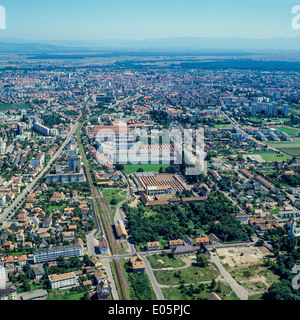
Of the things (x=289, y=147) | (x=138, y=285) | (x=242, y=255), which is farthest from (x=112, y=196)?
(x=289, y=147)

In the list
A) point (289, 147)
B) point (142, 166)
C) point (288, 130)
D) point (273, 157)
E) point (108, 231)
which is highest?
point (288, 130)

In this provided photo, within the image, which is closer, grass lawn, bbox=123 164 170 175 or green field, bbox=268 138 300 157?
grass lawn, bbox=123 164 170 175

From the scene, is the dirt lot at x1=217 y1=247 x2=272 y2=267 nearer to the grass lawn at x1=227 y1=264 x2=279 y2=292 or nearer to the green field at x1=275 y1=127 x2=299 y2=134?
the grass lawn at x1=227 y1=264 x2=279 y2=292

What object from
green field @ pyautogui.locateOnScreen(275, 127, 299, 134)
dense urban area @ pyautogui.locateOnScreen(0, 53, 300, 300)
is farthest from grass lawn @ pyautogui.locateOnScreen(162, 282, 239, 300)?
green field @ pyautogui.locateOnScreen(275, 127, 299, 134)

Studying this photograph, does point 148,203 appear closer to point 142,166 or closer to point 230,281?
point 142,166

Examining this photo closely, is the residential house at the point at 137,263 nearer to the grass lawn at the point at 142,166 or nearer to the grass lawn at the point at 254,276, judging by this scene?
the grass lawn at the point at 254,276

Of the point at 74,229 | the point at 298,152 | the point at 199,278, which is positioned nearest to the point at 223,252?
the point at 199,278

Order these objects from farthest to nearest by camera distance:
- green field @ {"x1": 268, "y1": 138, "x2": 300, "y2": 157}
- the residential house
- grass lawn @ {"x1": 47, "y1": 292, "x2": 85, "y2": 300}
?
1. green field @ {"x1": 268, "y1": 138, "x2": 300, "y2": 157}
2. the residential house
3. grass lawn @ {"x1": 47, "y1": 292, "x2": 85, "y2": 300}
